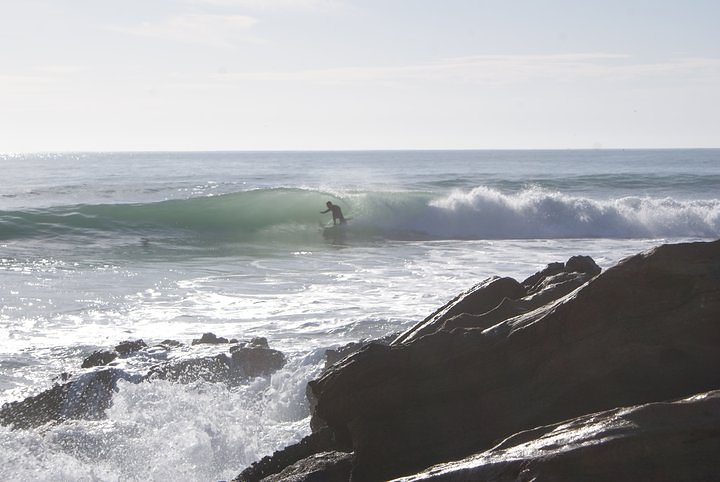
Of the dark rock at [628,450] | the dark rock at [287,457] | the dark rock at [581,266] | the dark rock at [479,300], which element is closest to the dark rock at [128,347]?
the dark rock at [479,300]

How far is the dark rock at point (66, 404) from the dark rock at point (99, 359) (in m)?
0.75

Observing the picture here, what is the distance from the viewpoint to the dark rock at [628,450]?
4.19 m

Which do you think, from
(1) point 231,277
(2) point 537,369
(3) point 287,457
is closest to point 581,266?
(2) point 537,369

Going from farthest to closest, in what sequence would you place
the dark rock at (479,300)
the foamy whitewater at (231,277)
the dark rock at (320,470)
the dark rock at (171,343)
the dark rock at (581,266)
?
the dark rock at (171,343) < the dark rock at (581,266) < the foamy whitewater at (231,277) < the dark rock at (479,300) < the dark rock at (320,470)

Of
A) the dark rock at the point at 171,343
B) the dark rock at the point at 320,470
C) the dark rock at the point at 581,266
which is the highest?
the dark rock at the point at 581,266

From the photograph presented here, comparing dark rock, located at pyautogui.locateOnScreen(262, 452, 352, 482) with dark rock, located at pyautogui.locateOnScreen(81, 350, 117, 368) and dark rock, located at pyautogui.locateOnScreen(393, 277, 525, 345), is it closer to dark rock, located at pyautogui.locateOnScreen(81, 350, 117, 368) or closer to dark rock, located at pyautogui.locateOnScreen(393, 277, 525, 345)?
dark rock, located at pyautogui.locateOnScreen(393, 277, 525, 345)

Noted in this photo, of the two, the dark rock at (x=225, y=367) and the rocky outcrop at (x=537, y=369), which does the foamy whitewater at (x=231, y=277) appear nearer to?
the dark rock at (x=225, y=367)

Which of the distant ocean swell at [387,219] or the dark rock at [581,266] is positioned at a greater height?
the dark rock at [581,266]

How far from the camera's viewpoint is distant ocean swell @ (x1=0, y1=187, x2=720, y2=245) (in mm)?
26922

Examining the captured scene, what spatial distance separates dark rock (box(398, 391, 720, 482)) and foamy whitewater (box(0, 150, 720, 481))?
348cm

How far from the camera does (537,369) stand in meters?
5.47

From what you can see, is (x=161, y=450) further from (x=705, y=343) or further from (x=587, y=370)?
(x=705, y=343)

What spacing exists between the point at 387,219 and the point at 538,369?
2416 centimetres

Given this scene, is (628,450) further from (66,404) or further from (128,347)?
(128,347)
